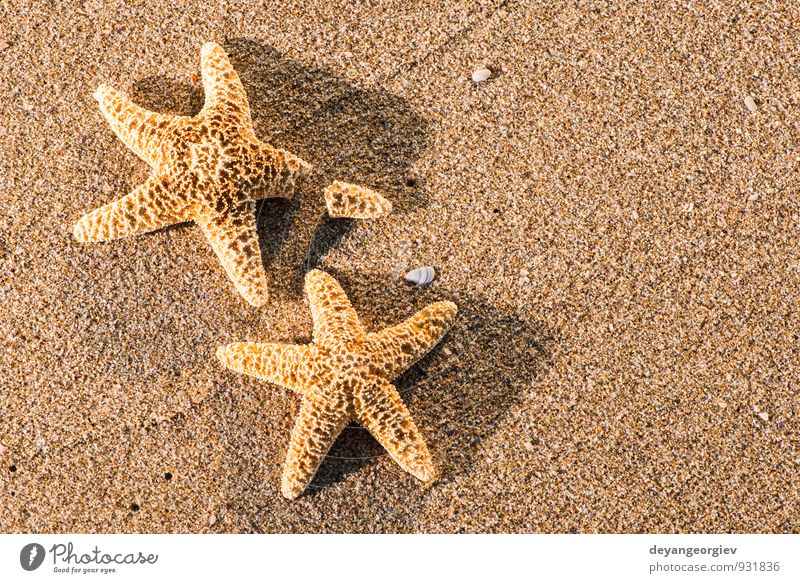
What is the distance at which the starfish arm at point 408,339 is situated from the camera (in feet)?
10.4

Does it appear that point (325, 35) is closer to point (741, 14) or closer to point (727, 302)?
point (741, 14)

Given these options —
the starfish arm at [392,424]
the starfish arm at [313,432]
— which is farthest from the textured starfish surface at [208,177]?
the starfish arm at [392,424]

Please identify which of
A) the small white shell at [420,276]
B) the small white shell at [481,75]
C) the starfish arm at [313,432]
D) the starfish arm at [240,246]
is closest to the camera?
the starfish arm at [313,432]

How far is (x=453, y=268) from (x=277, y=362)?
3.13 feet

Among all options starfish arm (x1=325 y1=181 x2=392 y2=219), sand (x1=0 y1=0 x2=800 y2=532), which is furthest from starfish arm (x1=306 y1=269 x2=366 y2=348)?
starfish arm (x1=325 y1=181 x2=392 y2=219)

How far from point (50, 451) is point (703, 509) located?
3.04 metres

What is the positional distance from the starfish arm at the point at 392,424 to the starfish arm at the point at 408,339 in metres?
0.08

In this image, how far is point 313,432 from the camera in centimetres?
314

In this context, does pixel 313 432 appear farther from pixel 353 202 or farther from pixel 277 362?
pixel 353 202

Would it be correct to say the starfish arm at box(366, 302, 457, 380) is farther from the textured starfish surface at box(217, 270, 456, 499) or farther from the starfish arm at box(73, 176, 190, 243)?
the starfish arm at box(73, 176, 190, 243)

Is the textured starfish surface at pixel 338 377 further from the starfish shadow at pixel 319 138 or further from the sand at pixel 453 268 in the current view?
the starfish shadow at pixel 319 138

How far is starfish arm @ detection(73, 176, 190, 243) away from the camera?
10.5 feet

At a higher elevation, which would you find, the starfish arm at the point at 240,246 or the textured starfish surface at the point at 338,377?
the starfish arm at the point at 240,246

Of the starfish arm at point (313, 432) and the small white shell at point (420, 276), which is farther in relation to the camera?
the small white shell at point (420, 276)
